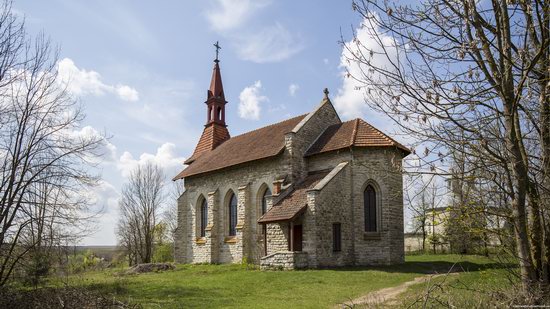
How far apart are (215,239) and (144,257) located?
16042 millimetres

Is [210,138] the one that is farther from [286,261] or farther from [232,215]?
[286,261]

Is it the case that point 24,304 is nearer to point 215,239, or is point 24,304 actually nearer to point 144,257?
point 215,239

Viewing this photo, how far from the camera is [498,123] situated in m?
7.47

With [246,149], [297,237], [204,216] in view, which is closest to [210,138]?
[204,216]

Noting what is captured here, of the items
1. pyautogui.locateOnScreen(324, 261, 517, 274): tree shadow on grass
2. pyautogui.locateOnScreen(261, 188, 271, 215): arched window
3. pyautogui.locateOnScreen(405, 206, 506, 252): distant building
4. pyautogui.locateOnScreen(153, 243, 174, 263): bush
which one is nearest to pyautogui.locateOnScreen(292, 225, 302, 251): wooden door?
pyautogui.locateOnScreen(324, 261, 517, 274): tree shadow on grass

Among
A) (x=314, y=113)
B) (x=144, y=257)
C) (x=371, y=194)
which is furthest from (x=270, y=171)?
(x=144, y=257)

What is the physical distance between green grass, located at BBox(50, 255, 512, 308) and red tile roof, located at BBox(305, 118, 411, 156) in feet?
Answer: 20.2

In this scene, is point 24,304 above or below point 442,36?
below

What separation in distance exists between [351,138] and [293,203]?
458 centimetres

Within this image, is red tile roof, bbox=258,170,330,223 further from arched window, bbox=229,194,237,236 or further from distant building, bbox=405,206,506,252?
distant building, bbox=405,206,506,252

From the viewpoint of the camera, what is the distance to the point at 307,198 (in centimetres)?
2073

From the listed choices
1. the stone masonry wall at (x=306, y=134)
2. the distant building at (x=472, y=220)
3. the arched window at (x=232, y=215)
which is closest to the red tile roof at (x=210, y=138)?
the arched window at (x=232, y=215)

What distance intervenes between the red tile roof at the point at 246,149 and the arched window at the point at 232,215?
7.45 feet

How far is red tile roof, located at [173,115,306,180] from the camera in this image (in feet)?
82.6
